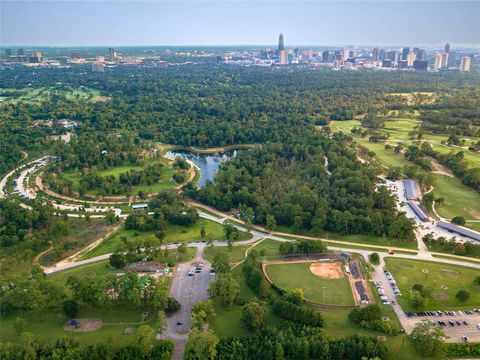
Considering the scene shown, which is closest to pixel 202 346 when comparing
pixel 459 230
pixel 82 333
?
pixel 82 333

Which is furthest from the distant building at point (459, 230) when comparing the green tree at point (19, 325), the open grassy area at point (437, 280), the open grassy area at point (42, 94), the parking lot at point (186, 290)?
the open grassy area at point (42, 94)

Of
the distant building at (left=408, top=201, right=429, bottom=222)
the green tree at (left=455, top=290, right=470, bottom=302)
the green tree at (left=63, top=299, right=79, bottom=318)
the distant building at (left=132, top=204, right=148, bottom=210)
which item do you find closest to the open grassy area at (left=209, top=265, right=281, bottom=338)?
the green tree at (left=63, top=299, right=79, bottom=318)

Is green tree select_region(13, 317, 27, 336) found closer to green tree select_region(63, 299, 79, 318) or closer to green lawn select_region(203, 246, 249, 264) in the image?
green tree select_region(63, 299, 79, 318)

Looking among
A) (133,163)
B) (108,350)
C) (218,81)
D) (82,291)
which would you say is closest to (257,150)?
(133,163)

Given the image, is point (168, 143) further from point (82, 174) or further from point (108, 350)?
point (108, 350)

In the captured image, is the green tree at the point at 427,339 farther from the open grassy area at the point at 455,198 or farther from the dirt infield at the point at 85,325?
the open grassy area at the point at 455,198

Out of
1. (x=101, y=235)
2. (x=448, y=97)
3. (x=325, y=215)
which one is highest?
(x=448, y=97)
